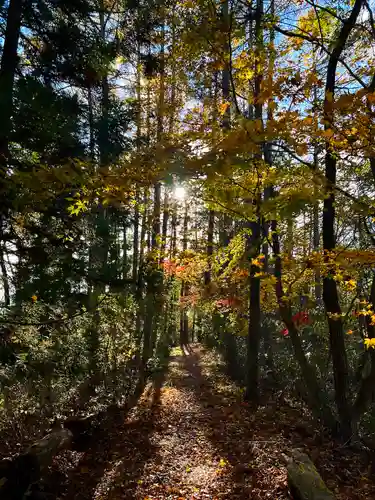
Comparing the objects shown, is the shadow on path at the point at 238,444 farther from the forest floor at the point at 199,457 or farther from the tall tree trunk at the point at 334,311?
the tall tree trunk at the point at 334,311

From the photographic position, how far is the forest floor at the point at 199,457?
4.43m

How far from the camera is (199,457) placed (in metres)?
5.52

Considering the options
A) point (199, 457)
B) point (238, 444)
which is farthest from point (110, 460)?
point (238, 444)

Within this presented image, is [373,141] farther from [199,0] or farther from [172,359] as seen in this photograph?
[172,359]

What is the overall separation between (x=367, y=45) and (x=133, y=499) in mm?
6584

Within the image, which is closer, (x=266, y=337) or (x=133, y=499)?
(x=133, y=499)

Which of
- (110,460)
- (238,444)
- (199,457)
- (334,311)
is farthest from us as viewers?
(238,444)

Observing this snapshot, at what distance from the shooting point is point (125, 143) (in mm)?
7328

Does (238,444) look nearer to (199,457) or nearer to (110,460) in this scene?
(199,457)

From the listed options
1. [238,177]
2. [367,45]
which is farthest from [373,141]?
[367,45]

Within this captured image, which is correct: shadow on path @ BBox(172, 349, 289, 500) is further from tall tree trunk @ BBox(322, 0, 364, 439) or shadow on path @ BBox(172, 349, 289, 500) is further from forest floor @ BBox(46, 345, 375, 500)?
tall tree trunk @ BBox(322, 0, 364, 439)

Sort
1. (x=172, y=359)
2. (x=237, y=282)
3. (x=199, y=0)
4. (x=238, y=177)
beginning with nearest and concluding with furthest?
(x=199, y=0) → (x=238, y=177) → (x=237, y=282) → (x=172, y=359)

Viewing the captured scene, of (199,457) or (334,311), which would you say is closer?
(334,311)

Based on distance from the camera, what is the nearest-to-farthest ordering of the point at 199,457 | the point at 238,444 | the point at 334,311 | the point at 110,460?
1. the point at 334,311
2. the point at 110,460
3. the point at 199,457
4. the point at 238,444
